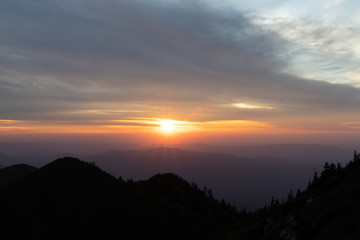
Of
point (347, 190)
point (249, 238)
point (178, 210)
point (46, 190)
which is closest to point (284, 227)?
point (347, 190)

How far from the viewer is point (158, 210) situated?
4025cm

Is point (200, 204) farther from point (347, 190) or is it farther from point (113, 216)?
point (347, 190)

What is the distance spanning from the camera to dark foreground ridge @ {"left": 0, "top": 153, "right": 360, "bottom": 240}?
1335 centimetres

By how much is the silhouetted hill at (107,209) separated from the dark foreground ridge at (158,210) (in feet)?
0.49

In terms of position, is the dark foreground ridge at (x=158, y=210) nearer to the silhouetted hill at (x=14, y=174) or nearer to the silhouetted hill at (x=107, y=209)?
the silhouetted hill at (x=107, y=209)

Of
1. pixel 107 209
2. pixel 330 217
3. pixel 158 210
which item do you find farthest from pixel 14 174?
pixel 330 217

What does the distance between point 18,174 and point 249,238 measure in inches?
3564

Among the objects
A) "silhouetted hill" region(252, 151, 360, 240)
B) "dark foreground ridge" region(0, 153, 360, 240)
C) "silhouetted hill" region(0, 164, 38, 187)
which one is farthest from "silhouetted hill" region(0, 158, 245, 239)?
"silhouetted hill" region(0, 164, 38, 187)

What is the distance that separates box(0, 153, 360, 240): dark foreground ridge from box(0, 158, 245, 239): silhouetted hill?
15 cm

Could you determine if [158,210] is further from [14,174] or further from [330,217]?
[14,174]

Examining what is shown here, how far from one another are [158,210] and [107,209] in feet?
39.0

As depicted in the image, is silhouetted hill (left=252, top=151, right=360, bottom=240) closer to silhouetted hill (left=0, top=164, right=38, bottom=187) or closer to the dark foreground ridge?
the dark foreground ridge

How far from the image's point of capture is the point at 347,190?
1356 cm

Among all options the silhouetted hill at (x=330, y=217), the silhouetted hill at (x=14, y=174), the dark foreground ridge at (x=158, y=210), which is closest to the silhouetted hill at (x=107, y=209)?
the dark foreground ridge at (x=158, y=210)
